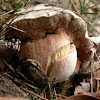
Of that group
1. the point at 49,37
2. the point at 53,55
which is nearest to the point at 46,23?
the point at 49,37

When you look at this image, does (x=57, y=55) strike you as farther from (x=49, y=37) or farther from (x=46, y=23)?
(x=46, y=23)

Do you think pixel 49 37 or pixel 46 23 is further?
pixel 49 37

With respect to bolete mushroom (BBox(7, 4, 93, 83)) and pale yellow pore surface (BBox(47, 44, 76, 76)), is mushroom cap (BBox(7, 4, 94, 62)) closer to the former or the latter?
bolete mushroom (BBox(7, 4, 93, 83))

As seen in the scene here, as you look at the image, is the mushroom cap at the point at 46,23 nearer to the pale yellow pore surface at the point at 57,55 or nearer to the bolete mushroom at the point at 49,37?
the bolete mushroom at the point at 49,37

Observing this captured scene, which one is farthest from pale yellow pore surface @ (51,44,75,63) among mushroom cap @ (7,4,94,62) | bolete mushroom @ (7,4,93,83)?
mushroom cap @ (7,4,94,62)

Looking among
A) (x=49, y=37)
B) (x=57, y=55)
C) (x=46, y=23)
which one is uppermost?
(x=46, y=23)

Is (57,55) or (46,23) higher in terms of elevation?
(46,23)

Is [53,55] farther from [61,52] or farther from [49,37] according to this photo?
[49,37]

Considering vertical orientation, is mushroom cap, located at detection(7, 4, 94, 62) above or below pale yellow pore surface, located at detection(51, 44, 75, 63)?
above

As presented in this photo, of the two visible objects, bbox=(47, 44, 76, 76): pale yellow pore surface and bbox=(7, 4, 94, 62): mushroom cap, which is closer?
bbox=(7, 4, 94, 62): mushroom cap

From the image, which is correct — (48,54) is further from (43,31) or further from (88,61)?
(88,61)
